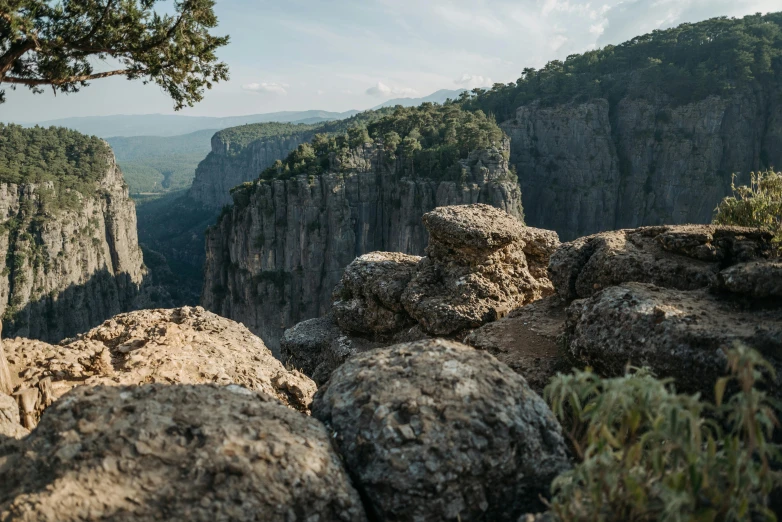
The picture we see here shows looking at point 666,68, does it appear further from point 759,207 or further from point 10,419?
point 10,419

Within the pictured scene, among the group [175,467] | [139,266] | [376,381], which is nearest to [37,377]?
[175,467]

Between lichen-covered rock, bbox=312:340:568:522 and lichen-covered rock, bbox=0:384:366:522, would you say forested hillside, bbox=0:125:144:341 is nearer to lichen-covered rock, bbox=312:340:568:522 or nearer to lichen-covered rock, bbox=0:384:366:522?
lichen-covered rock, bbox=0:384:366:522

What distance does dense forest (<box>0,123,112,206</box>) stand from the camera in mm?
85188

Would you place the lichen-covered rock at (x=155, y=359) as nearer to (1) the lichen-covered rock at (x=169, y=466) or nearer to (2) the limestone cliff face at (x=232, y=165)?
(1) the lichen-covered rock at (x=169, y=466)

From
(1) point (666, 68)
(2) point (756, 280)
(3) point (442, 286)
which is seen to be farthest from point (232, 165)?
(2) point (756, 280)

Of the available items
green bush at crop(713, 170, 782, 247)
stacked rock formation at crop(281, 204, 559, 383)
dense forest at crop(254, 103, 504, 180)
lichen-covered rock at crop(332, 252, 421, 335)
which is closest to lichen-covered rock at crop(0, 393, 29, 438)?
stacked rock formation at crop(281, 204, 559, 383)

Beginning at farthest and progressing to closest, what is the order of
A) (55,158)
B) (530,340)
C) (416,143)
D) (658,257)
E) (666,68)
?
1. (55,158)
2. (666,68)
3. (416,143)
4. (530,340)
5. (658,257)

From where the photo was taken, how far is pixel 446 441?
3.77 meters

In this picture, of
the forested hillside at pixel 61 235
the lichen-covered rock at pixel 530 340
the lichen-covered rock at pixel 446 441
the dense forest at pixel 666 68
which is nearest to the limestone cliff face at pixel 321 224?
the dense forest at pixel 666 68

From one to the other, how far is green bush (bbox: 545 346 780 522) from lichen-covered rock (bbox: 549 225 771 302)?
4.78m

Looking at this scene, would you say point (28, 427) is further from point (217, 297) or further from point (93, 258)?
point (93, 258)

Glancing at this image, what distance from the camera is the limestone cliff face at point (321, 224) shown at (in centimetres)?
5788

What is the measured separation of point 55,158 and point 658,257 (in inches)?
4388

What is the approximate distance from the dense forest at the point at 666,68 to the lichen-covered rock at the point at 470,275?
2780 inches
